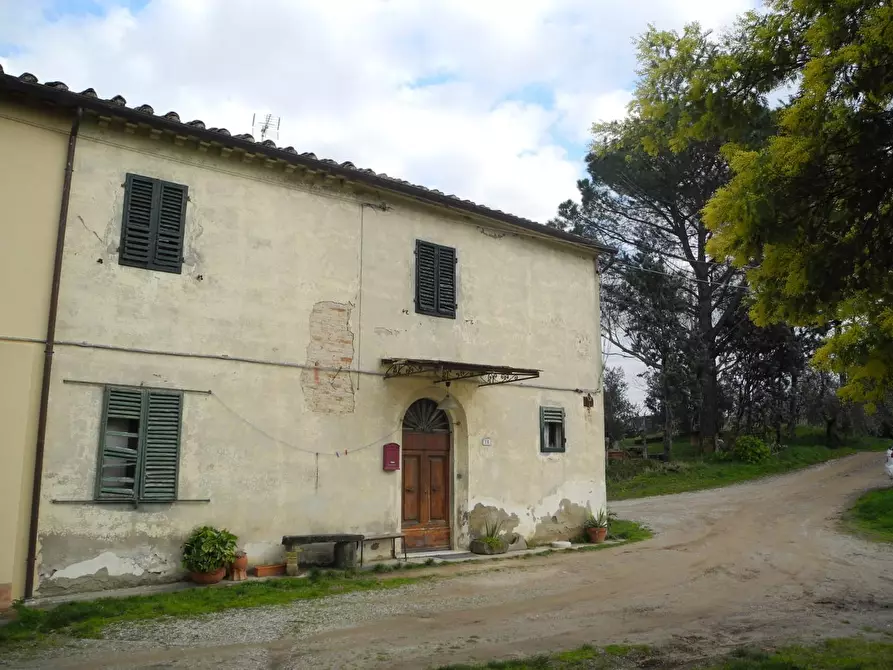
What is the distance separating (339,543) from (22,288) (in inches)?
226

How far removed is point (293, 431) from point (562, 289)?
22.5 feet

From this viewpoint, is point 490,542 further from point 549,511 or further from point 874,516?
point 874,516

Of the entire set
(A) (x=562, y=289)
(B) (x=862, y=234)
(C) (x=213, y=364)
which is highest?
(A) (x=562, y=289)

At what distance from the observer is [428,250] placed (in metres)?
13.1

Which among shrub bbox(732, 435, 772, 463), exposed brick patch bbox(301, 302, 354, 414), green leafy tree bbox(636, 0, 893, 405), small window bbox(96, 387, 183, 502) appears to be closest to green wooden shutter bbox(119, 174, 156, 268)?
small window bbox(96, 387, 183, 502)

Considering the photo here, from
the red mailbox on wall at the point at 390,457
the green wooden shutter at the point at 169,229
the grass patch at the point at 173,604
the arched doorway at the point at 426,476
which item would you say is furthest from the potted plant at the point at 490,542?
the green wooden shutter at the point at 169,229

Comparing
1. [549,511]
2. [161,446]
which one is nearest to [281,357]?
[161,446]

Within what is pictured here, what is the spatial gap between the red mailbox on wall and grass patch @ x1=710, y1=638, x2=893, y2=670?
22.1ft

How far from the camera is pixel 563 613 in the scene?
27.7 ft

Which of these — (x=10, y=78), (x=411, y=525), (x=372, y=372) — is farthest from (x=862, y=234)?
(x=10, y=78)

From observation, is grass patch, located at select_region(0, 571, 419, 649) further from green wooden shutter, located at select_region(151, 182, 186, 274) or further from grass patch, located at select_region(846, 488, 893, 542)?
grass patch, located at select_region(846, 488, 893, 542)

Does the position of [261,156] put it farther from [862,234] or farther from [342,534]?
[862,234]

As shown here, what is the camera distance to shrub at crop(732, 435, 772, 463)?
28625mm

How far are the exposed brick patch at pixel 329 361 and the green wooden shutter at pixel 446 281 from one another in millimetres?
1942
